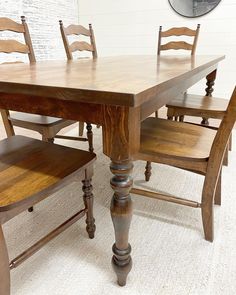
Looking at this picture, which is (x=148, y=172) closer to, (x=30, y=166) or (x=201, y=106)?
(x=201, y=106)

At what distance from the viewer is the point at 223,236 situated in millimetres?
1307

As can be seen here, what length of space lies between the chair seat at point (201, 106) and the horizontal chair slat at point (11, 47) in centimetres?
110

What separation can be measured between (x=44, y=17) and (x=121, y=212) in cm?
355

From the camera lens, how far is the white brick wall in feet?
10.3

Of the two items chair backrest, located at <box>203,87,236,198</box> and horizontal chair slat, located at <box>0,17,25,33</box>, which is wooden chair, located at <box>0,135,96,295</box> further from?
horizontal chair slat, located at <box>0,17,25,33</box>

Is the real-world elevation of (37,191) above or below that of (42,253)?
above

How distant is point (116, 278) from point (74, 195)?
2.25 ft

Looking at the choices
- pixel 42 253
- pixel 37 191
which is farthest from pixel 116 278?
pixel 37 191

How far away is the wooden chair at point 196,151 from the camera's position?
1.05 meters

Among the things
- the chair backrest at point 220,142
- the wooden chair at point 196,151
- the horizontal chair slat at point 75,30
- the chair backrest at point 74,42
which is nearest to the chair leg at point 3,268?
the wooden chair at point 196,151

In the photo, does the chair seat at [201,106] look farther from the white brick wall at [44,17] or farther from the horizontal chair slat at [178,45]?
the white brick wall at [44,17]

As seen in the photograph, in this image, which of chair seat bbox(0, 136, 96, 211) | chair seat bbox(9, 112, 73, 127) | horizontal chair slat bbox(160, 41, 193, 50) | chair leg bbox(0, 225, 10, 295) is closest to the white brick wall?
chair seat bbox(9, 112, 73, 127)

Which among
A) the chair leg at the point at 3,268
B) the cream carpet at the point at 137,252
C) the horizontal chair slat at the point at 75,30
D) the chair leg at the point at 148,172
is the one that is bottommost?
the cream carpet at the point at 137,252

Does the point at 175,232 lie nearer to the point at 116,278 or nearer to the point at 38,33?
the point at 116,278
